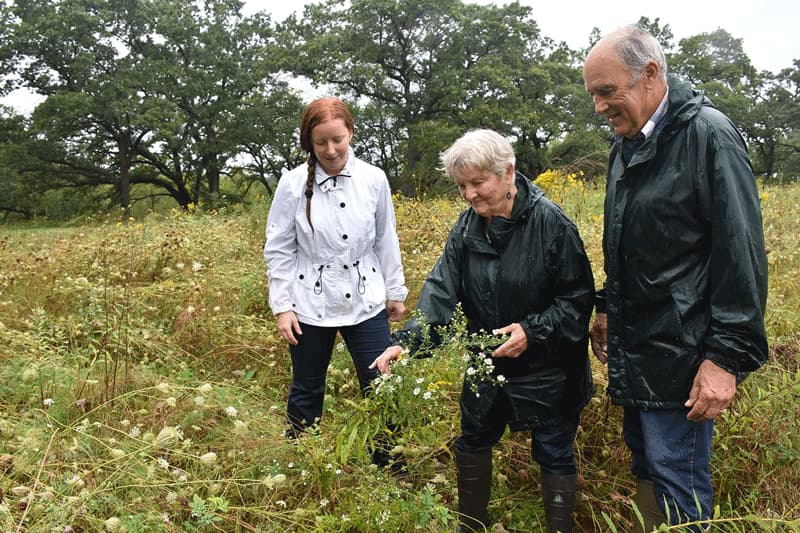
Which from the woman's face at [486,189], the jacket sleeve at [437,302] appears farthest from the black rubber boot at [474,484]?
the woman's face at [486,189]

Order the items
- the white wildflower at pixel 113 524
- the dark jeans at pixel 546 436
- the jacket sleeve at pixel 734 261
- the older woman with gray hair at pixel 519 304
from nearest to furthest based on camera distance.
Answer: the jacket sleeve at pixel 734 261 < the white wildflower at pixel 113 524 < the older woman with gray hair at pixel 519 304 < the dark jeans at pixel 546 436

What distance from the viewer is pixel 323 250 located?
2695 mm

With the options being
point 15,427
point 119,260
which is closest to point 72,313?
point 119,260

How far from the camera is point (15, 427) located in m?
2.63

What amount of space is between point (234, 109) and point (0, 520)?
29.3 metres

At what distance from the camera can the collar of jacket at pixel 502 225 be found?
218 cm

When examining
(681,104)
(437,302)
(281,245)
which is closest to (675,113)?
(681,104)

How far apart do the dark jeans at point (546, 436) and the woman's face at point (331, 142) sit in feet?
4.15

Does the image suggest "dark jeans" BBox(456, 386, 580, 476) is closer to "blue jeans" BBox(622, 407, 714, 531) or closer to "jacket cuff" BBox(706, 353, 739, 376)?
"blue jeans" BBox(622, 407, 714, 531)

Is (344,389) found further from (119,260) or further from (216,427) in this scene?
(119,260)

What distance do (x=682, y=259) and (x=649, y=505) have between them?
0.89 m

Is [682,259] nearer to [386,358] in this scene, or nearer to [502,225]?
[502,225]

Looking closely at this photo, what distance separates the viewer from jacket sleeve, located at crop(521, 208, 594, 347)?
2.09m

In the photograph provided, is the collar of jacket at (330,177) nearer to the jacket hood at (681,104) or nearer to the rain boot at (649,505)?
the jacket hood at (681,104)
